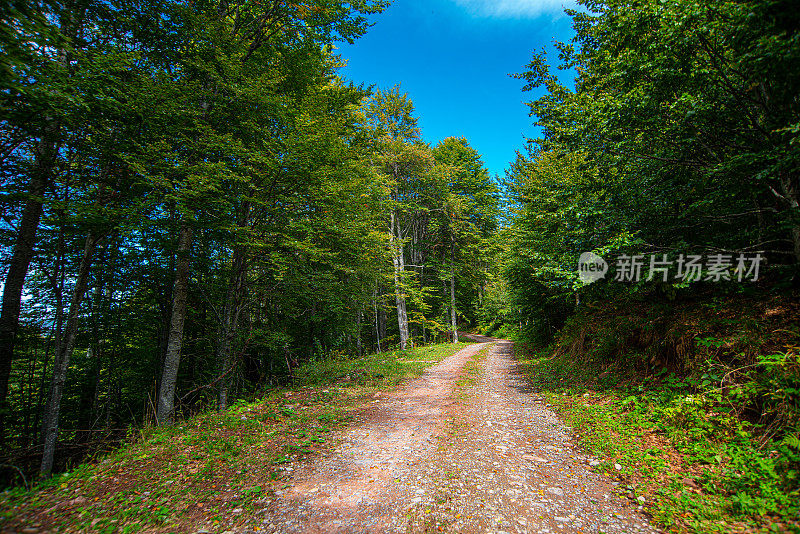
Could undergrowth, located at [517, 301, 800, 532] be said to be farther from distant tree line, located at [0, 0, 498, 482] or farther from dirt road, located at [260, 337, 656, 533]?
distant tree line, located at [0, 0, 498, 482]

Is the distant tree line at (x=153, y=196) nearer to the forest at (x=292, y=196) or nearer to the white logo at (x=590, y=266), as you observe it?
the forest at (x=292, y=196)

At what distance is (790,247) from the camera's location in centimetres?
486

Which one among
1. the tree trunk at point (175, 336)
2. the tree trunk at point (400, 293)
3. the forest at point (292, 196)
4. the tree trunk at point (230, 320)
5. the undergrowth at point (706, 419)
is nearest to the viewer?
the undergrowth at point (706, 419)

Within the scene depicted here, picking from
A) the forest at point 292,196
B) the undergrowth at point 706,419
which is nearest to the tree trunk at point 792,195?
the forest at point 292,196

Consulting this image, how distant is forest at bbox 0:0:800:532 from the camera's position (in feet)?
13.5

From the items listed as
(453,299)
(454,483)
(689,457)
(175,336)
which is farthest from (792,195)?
(453,299)

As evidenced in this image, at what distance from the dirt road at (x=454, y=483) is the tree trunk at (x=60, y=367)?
509cm

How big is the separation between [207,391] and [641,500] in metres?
9.57

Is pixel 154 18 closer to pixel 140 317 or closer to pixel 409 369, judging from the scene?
pixel 140 317

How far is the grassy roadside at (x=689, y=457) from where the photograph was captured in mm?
2584

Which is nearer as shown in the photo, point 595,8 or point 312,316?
point 595,8

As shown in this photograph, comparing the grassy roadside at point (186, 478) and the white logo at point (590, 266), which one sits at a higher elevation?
the white logo at point (590, 266)

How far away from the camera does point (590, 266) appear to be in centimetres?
655

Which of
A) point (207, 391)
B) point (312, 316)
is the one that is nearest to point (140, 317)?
point (207, 391)
